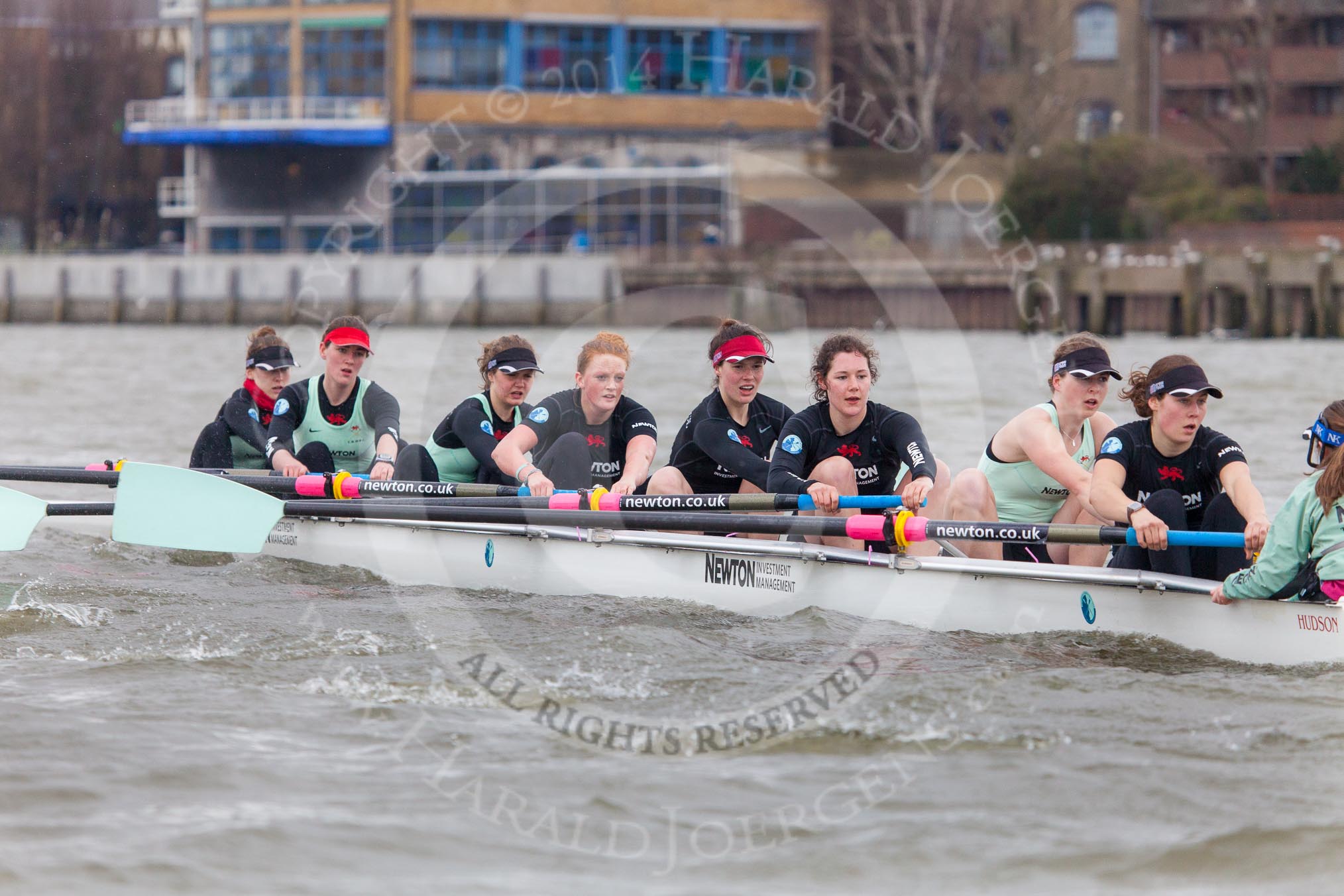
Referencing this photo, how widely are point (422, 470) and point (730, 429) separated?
195 cm

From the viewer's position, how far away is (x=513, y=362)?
855cm

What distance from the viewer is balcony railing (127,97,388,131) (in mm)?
47281

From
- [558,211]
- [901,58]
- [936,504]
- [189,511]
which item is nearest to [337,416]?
[189,511]

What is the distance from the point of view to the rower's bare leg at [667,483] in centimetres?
816

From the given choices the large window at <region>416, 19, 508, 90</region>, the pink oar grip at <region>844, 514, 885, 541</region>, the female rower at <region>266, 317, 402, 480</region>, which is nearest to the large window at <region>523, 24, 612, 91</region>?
the large window at <region>416, 19, 508, 90</region>

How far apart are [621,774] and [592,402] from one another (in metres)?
3.11

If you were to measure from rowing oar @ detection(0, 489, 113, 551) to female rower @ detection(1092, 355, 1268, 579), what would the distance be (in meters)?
5.82

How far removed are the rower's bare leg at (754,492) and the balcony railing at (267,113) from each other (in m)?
40.6

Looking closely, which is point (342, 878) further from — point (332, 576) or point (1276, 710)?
point (332, 576)

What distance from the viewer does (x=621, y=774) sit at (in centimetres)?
554

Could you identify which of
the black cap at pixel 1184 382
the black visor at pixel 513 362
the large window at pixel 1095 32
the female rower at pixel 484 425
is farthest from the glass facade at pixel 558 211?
the black cap at pixel 1184 382

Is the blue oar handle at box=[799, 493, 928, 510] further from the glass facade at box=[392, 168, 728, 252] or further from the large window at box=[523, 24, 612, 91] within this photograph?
the large window at box=[523, 24, 612, 91]

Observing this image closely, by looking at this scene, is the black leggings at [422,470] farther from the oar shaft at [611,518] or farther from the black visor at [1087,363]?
the black visor at [1087,363]

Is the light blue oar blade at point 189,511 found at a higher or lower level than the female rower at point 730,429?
lower
